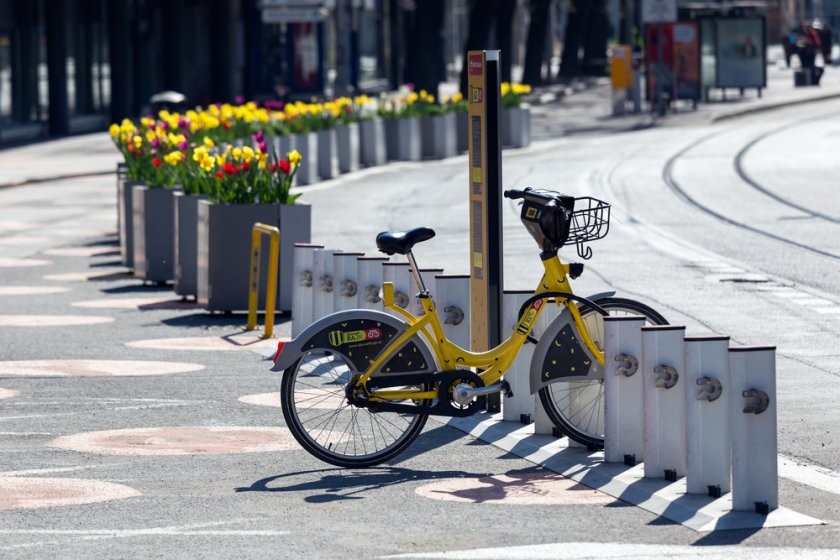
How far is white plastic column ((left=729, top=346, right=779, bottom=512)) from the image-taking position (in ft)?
23.9

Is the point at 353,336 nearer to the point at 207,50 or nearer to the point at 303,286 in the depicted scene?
the point at 303,286

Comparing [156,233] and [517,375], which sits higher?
[156,233]

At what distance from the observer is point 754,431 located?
7.33m

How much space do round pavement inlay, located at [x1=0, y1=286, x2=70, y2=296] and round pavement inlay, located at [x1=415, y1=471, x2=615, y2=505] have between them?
8966mm

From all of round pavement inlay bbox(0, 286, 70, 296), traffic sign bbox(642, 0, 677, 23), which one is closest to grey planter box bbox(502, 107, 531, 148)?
traffic sign bbox(642, 0, 677, 23)

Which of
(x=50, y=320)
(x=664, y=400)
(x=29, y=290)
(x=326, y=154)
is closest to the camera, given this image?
(x=664, y=400)

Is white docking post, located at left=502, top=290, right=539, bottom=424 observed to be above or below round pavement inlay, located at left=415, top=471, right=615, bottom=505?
above

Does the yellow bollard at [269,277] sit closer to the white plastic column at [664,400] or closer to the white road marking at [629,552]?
the white plastic column at [664,400]

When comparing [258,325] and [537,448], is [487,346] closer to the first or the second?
[537,448]

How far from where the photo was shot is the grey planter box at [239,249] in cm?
1440

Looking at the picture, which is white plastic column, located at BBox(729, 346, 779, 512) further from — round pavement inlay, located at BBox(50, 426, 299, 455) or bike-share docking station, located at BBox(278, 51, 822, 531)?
round pavement inlay, located at BBox(50, 426, 299, 455)

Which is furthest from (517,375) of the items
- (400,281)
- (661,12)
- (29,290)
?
(661,12)

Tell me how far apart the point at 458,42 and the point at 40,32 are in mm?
64769

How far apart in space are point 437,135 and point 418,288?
24576 millimetres
